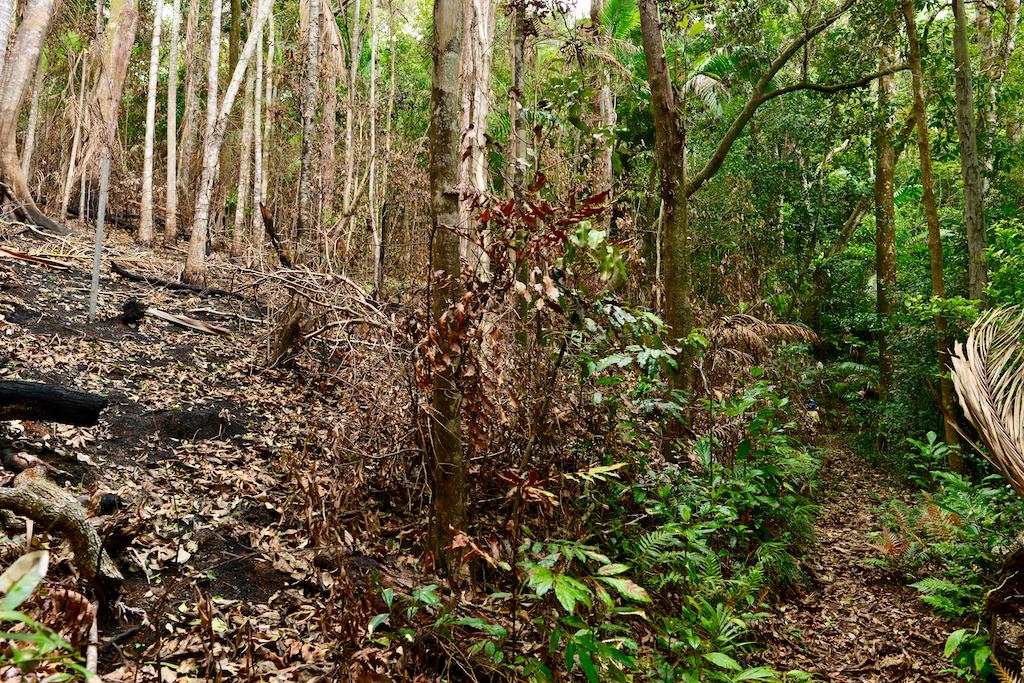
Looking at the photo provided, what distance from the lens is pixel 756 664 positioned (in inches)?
155

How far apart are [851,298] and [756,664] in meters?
10.4

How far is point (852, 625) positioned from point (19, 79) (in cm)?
890

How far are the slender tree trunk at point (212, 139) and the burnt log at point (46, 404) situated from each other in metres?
4.50

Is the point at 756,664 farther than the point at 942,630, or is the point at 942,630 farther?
the point at 942,630

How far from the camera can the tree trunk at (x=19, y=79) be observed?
22.8 feet

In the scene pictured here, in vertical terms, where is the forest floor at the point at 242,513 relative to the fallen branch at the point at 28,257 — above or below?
below

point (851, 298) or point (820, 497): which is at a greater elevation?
point (851, 298)

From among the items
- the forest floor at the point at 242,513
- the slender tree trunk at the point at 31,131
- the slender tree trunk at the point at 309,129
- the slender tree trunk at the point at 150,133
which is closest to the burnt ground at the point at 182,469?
the forest floor at the point at 242,513

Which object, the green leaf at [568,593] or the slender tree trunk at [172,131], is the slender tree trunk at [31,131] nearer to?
the slender tree trunk at [172,131]

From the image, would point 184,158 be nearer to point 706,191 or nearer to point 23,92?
point 23,92

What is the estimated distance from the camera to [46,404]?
11.8 ft

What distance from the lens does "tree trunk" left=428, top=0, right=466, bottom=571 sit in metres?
3.27

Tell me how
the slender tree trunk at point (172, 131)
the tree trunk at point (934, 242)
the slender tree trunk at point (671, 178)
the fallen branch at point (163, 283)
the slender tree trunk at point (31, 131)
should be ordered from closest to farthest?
the slender tree trunk at point (671, 178)
the tree trunk at point (934, 242)
the fallen branch at point (163, 283)
the slender tree trunk at point (31, 131)
the slender tree trunk at point (172, 131)

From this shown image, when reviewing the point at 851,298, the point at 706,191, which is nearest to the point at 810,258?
the point at 851,298
